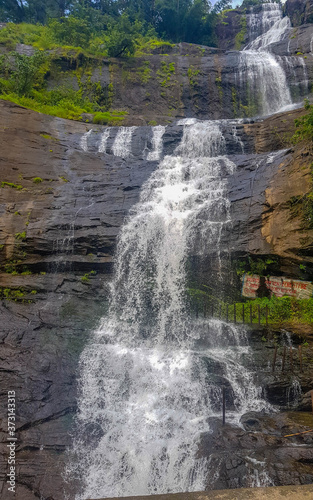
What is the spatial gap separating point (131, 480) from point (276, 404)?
12.9 feet

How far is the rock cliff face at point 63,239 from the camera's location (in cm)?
803

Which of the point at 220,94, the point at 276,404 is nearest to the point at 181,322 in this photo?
the point at 276,404

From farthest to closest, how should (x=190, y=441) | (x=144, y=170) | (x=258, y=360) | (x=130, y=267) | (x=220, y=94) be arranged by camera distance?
1. (x=220, y=94)
2. (x=144, y=170)
3. (x=130, y=267)
4. (x=258, y=360)
5. (x=190, y=441)

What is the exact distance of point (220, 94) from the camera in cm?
2494

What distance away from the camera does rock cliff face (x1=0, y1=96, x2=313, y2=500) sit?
8.03 metres

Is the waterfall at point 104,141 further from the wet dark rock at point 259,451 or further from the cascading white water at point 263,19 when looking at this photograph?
the cascading white water at point 263,19

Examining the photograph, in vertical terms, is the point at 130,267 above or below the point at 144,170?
below

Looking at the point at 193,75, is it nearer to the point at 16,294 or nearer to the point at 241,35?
the point at 241,35

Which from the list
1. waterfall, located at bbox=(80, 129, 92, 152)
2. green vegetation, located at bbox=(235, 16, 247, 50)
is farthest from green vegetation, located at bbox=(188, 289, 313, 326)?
green vegetation, located at bbox=(235, 16, 247, 50)

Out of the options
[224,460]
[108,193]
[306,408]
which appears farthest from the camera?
[108,193]

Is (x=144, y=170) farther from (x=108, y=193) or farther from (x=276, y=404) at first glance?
(x=276, y=404)

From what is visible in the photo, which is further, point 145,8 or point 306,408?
point 145,8

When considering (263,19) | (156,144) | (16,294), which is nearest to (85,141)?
(156,144)

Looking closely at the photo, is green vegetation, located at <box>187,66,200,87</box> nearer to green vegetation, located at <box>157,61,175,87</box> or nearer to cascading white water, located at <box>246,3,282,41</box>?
green vegetation, located at <box>157,61,175,87</box>
